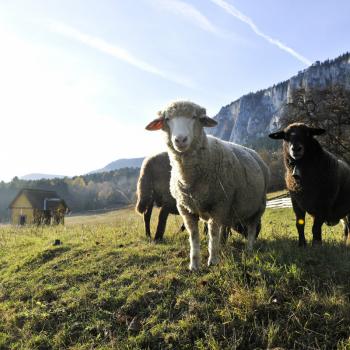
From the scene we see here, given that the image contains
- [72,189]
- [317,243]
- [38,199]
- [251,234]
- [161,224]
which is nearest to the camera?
[317,243]

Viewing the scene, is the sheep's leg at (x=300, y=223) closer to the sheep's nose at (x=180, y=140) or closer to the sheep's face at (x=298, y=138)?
the sheep's face at (x=298, y=138)

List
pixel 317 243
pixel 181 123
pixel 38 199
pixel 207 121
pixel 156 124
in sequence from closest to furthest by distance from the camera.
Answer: pixel 181 123, pixel 207 121, pixel 156 124, pixel 317 243, pixel 38 199

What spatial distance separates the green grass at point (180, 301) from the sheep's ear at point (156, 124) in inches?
88.0

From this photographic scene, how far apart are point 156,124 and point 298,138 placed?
2.66 m

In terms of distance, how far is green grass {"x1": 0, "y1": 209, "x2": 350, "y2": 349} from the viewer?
4102 millimetres

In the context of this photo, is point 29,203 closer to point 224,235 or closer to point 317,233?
point 224,235

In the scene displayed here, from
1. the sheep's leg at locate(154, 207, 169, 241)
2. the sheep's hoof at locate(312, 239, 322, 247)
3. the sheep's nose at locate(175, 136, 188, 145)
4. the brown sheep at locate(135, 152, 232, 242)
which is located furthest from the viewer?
Result: the brown sheep at locate(135, 152, 232, 242)

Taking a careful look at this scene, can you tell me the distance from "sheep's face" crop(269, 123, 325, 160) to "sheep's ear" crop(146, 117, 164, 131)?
2436mm

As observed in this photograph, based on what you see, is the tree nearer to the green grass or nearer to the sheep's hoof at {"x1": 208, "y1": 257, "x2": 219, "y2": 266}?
the green grass

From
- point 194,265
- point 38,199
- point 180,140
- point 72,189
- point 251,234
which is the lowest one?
point 194,265

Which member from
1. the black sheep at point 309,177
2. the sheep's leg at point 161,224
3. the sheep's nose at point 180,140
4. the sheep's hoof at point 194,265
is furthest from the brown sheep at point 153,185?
the sheep's nose at point 180,140

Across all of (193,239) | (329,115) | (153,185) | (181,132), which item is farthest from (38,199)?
(181,132)

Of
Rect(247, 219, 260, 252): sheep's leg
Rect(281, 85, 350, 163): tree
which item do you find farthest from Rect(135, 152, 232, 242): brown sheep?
Rect(281, 85, 350, 163): tree

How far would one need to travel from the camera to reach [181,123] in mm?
5547
